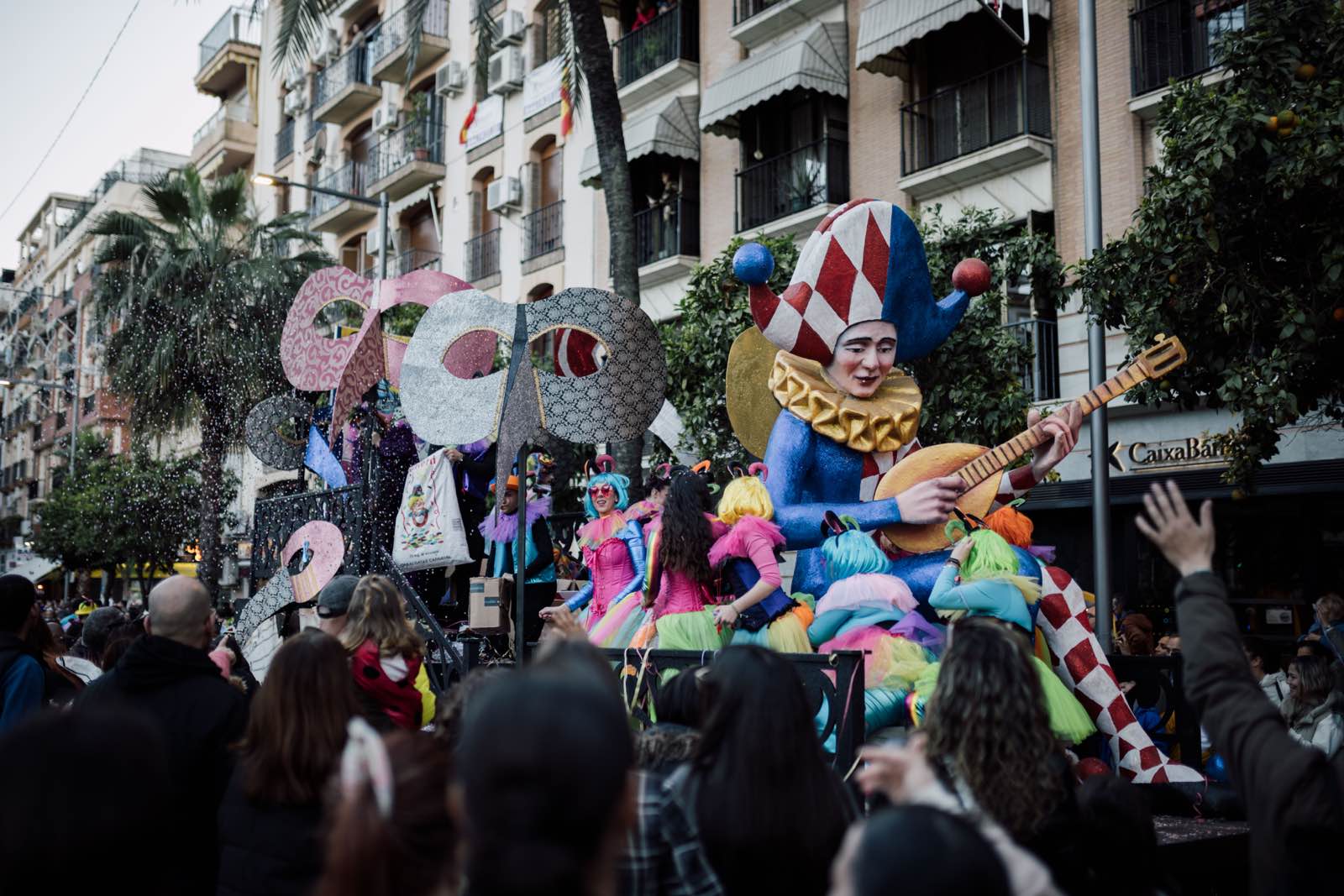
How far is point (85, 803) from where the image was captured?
198 centimetres

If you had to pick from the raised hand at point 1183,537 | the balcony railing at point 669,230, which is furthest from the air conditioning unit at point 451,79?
the raised hand at point 1183,537

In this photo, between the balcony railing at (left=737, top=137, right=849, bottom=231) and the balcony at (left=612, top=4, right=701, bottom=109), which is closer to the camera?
the balcony railing at (left=737, top=137, right=849, bottom=231)

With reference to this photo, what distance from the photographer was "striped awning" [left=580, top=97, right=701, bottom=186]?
21.6m

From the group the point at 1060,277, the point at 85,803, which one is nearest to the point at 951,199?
the point at 1060,277

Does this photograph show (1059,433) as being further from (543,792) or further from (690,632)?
(543,792)

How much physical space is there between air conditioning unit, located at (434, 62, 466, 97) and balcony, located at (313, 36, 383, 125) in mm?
3066

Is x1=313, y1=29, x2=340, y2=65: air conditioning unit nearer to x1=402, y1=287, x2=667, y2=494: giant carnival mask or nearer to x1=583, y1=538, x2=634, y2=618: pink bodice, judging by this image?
x1=402, y1=287, x2=667, y2=494: giant carnival mask

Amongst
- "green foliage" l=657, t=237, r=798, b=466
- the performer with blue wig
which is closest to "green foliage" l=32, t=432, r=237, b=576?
"green foliage" l=657, t=237, r=798, b=466

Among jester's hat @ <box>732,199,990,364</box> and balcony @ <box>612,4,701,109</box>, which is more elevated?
balcony @ <box>612,4,701,109</box>

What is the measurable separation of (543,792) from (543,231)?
24.3 meters

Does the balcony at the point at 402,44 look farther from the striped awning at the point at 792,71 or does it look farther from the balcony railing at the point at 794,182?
the balcony railing at the point at 794,182

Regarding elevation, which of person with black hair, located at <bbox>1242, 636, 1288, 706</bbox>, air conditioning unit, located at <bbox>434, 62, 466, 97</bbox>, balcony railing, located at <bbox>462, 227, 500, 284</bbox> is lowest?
person with black hair, located at <bbox>1242, 636, 1288, 706</bbox>

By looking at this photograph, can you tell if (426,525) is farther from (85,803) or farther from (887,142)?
(887,142)

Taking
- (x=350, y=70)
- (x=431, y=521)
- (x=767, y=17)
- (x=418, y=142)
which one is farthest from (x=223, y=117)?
(x=431, y=521)
